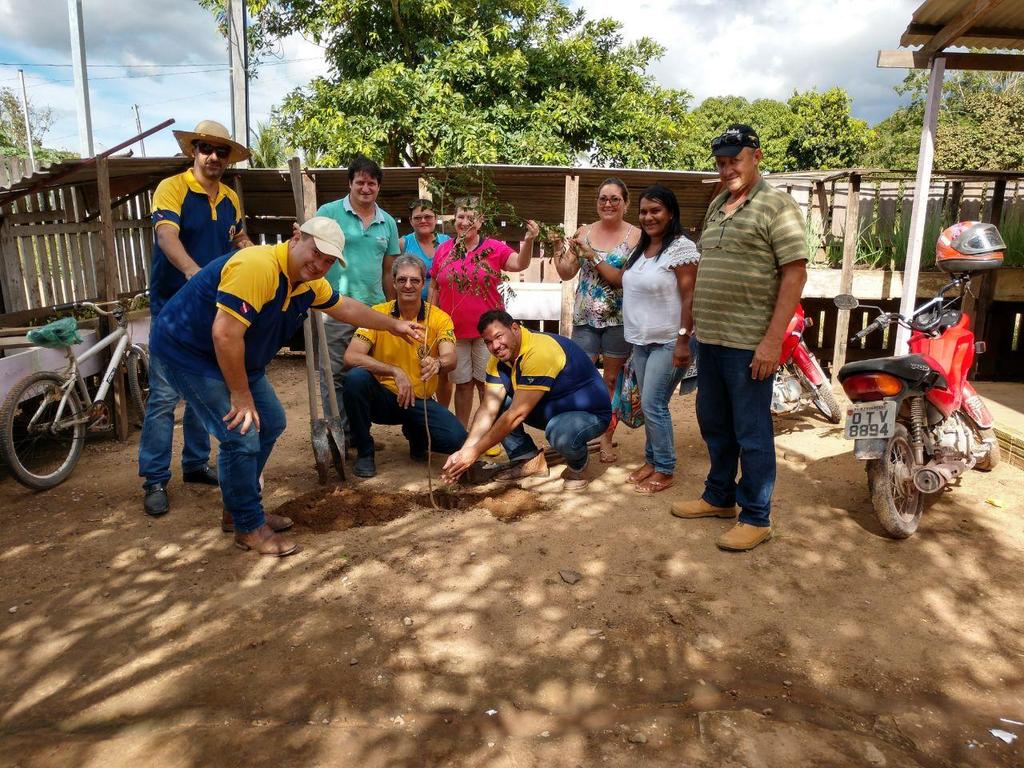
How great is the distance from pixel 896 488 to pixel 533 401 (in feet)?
6.11

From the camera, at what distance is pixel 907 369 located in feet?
11.4

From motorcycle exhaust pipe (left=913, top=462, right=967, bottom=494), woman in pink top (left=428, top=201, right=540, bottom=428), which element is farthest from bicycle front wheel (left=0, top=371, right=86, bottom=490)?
motorcycle exhaust pipe (left=913, top=462, right=967, bottom=494)

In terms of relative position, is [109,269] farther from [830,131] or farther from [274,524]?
[830,131]

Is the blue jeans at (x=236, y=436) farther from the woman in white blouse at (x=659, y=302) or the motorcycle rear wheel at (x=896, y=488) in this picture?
the motorcycle rear wheel at (x=896, y=488)

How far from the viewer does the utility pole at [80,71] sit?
11.8 meters

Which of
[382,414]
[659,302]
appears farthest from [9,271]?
[659,302]

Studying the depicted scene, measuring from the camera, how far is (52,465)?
15.7 ft

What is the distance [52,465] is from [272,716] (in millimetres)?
3408

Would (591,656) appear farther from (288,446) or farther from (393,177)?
(393,177)

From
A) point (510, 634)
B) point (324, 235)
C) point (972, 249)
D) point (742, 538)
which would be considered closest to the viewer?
point (510, 634)

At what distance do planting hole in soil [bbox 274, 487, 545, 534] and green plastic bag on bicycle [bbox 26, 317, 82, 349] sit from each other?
1987 millimetres

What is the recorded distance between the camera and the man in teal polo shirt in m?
4.52

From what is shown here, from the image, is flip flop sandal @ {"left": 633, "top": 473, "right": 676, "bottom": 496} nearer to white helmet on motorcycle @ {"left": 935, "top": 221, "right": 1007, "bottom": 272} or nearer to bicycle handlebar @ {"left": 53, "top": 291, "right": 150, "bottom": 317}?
white helmet on motorcycle @ {"left": 935, "top": 221, "right": 1007, "bottom": 272}

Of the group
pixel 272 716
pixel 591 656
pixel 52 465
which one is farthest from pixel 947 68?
pixel 52 465
